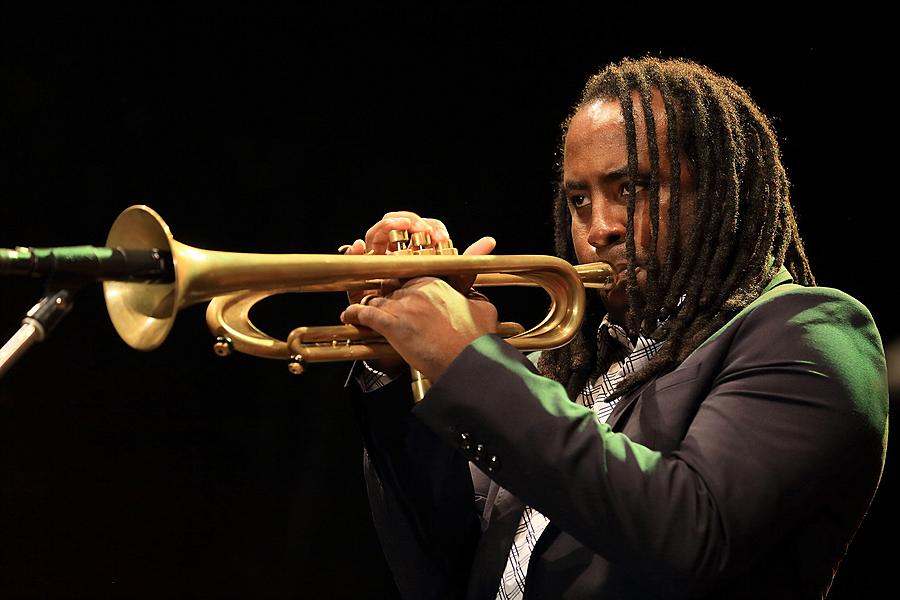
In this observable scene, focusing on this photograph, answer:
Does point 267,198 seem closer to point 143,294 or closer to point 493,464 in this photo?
point 143,294

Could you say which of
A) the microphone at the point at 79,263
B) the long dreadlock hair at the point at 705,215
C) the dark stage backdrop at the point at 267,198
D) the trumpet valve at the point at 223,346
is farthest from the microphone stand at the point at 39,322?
the dark stage backdrop at the point at 267,198

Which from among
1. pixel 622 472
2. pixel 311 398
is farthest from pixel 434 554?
pixel 311 398

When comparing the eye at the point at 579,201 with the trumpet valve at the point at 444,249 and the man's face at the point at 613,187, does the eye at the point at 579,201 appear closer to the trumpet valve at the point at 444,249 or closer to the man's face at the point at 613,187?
the man's face at the point at 613,187

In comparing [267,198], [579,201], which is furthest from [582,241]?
[267,198]

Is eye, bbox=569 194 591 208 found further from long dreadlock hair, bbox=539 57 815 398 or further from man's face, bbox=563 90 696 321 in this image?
long dreadlock hair, bbox=539 57 815 398

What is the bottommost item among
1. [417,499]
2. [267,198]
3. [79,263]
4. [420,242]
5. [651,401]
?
[417,499]

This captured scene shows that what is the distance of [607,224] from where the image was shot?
1.62m

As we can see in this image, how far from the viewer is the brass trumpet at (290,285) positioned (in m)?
1.27

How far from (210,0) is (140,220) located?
1.48 meters

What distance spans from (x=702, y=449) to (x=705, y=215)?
506mm

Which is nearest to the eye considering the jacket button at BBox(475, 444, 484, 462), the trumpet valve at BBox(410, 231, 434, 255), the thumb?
the thumb

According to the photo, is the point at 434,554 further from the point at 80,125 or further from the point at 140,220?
the point at 80,125

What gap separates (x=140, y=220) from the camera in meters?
1.28

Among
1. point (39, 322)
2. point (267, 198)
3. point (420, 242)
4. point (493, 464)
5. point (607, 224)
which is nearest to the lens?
point (39, 322)
